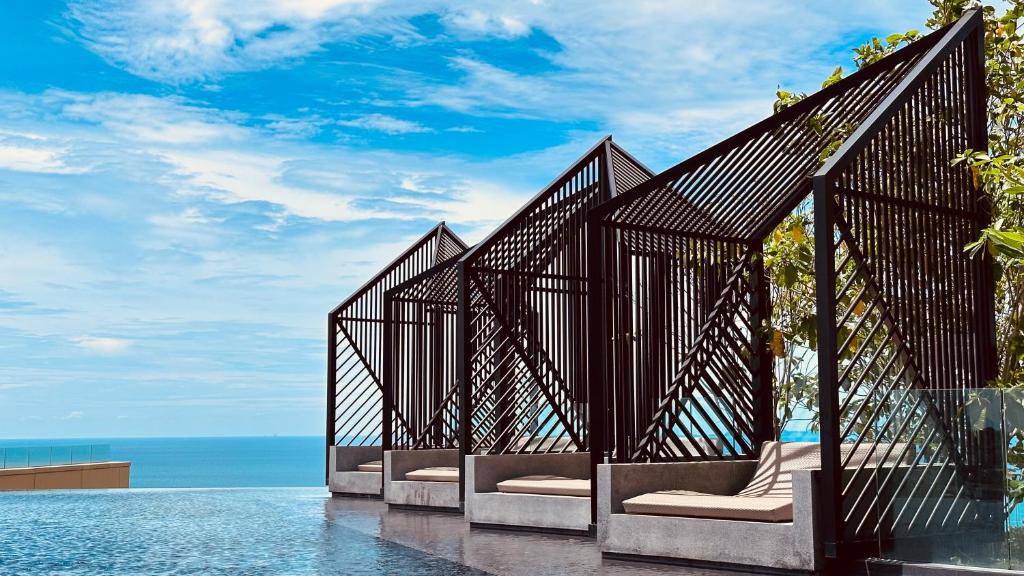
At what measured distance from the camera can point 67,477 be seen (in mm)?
25062

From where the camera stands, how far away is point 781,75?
40.4 feet

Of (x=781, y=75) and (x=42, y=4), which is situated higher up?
(x=42, y=4)

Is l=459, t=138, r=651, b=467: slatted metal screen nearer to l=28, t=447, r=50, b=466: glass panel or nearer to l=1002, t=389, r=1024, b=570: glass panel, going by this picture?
l=1002, t=389, r=1024, b=570: glass panel

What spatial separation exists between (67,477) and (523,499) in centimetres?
1728

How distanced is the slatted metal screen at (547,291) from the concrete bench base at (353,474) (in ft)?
14.3

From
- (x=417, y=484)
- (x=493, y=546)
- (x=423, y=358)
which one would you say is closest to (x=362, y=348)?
(x=423, y=358)

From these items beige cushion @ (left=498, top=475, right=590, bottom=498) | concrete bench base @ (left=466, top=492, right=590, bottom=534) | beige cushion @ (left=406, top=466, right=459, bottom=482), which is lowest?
concrete bench base @ (left=466, top=492, right=590, bottom=534)

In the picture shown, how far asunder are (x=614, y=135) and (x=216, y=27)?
16.9ft

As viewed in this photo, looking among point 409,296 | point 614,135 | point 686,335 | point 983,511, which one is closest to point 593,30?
point 614,135

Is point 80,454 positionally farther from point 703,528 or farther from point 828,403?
point 828,403

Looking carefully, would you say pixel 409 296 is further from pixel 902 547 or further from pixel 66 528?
pixel 902 547

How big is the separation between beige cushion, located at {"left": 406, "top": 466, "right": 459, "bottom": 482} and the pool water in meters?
1.21

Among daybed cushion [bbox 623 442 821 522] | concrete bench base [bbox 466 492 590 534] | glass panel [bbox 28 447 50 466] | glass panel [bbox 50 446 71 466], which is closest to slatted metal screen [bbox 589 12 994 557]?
daybed cushion [bbox 623 442 821 522]

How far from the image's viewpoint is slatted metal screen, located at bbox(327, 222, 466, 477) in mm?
18281
